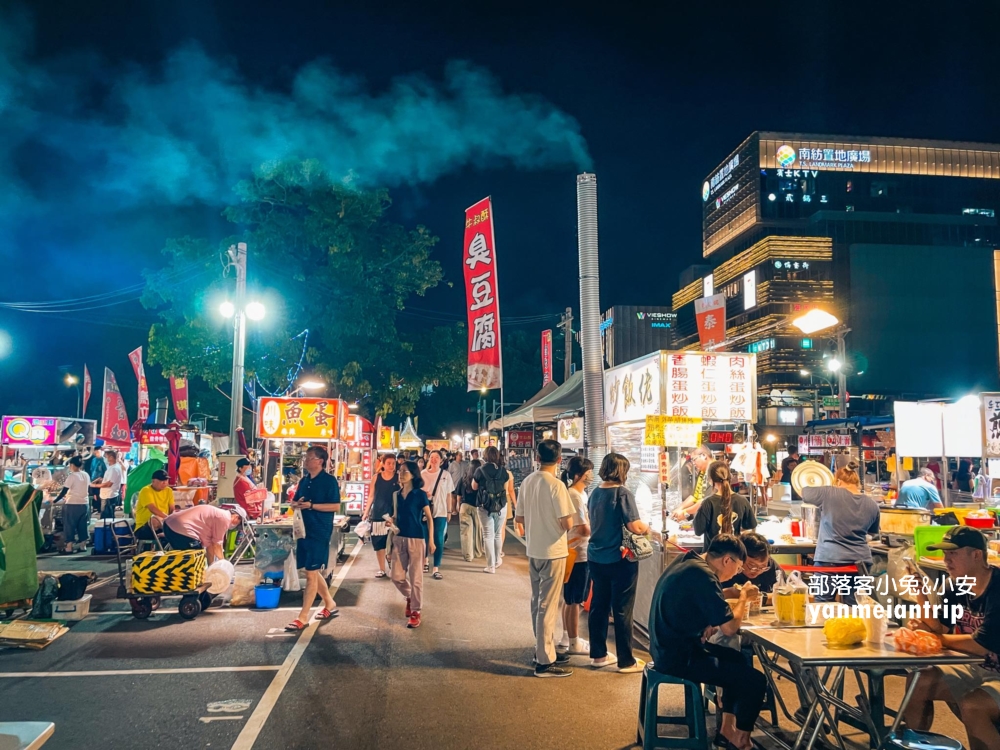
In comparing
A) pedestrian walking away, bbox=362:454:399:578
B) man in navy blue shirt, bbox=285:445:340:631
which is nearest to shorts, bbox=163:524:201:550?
man in navy blue shirt, bbox=285:445:340:631

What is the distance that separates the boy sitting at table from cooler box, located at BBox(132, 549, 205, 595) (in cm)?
711

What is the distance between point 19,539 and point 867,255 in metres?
68.1

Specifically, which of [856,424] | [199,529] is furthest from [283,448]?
[856,424]

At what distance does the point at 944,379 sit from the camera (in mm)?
61188

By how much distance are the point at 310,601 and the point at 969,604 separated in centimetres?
596

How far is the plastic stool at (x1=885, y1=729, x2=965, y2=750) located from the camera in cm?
335

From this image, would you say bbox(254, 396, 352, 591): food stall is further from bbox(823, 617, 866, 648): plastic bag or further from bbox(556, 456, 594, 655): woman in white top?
bbox(823, 617, 866, 648): plastic bag

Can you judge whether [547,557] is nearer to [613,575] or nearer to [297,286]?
[613,575]

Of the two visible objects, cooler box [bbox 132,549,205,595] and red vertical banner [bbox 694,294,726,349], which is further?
red vertical banner [bbox 694,294,726,349]

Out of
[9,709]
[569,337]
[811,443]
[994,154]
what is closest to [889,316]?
[994,154]

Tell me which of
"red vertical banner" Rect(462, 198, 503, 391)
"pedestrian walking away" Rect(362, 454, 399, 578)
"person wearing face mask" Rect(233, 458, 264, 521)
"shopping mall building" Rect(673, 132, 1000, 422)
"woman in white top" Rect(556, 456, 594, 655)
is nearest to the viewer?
"woman in white top" Rect(556, 456, 594, 655)

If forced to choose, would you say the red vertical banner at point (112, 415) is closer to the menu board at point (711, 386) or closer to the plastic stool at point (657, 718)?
the menu board at point (711, 386)

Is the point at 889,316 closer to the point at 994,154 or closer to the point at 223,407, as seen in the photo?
the point at 994,154

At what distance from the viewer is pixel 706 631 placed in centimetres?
431
